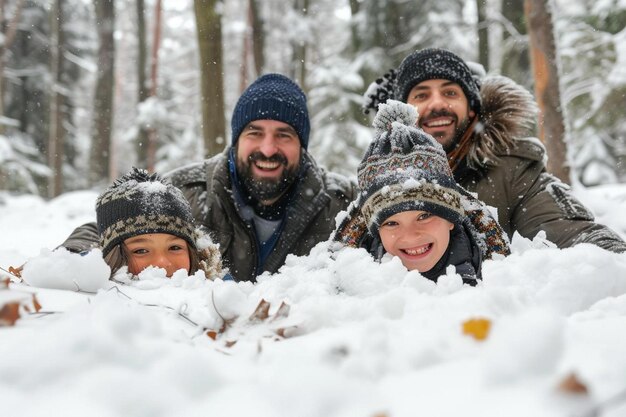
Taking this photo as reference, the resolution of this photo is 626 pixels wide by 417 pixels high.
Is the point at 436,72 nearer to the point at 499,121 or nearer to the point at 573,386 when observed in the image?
the point at 499,121

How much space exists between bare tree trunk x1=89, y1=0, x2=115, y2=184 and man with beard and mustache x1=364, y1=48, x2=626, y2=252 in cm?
1069

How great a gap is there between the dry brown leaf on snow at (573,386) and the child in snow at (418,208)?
1.76m

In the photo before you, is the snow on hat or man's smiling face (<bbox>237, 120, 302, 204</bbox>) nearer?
the snow on hat

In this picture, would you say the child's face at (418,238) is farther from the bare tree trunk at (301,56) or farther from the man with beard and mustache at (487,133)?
the bare tree trunk at (301,56)

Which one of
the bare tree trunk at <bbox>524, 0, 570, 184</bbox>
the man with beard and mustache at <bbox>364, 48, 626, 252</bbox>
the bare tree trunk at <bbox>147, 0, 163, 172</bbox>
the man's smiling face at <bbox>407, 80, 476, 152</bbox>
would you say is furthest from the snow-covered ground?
the bare tree trunk at <bbox>147, 0, 163, 172</bbox>

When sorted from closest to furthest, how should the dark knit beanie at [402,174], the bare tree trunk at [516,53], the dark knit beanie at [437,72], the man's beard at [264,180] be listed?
the dark knit beanie at [402,174], the dark knit beanie at [437,72], the man's beard at [264,180], the bare tree trunk at [516,53]

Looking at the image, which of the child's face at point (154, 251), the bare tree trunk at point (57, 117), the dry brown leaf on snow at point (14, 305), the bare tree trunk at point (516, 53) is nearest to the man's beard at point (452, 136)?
the child's face at point (154, 251)

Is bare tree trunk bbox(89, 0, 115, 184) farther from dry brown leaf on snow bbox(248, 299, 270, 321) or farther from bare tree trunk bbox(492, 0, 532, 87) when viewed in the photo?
dry brown leaf on snow bbox(248, 299, 270, 321)

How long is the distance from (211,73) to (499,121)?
13.1 feet

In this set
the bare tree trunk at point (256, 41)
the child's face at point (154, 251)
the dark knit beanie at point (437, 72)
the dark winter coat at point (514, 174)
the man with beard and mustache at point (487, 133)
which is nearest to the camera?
the child's face at point (154, 251)

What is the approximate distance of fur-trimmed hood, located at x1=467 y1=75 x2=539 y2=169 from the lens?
404 cm

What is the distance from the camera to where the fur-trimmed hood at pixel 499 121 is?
4.04 metres

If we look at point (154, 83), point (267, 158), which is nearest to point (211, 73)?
point (267, 158)

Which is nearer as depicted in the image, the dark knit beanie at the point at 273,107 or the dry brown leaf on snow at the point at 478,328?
the dry brown leaf on snow at the point at 478,328
